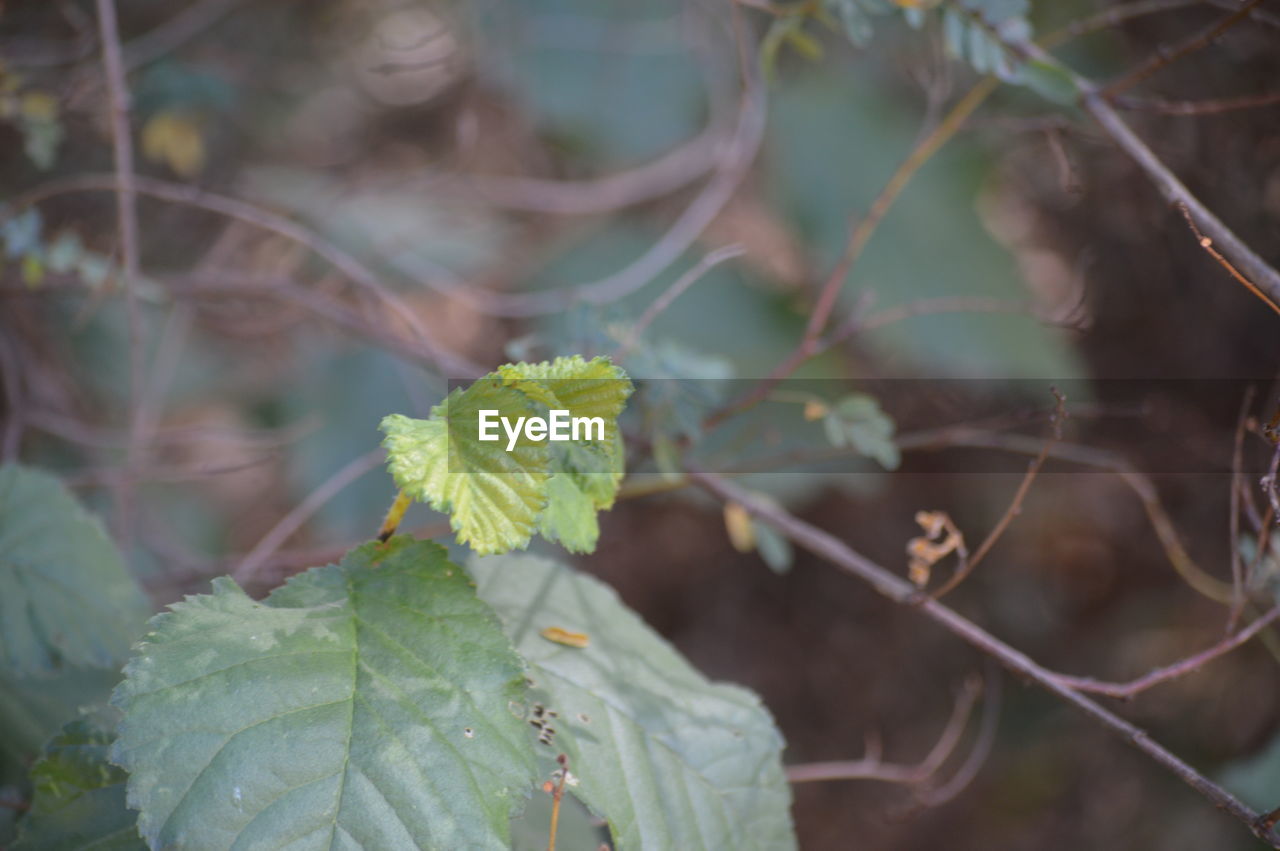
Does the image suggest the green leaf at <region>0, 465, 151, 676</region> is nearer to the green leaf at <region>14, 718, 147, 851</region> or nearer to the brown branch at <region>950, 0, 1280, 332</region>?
the green leaf at <region>14, 718, 147, 851</region>

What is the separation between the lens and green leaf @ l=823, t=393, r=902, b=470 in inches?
35.4

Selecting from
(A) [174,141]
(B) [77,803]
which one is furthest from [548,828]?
(A) [174,141]

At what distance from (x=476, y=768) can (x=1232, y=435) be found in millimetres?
1425

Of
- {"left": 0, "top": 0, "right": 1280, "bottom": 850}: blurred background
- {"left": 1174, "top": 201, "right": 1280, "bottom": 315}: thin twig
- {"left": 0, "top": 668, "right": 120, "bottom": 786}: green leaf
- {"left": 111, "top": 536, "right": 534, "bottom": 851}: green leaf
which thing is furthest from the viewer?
{"left": 0, "top": 0, "right": 1280, "bottom": 850}: blurred background

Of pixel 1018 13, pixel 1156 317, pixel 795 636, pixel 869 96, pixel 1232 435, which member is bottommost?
pixel 795 636

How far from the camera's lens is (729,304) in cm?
190

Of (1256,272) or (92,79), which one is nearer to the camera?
(1256,272)

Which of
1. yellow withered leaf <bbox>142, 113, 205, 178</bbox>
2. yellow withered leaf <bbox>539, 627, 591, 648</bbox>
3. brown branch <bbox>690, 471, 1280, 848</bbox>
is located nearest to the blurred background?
yellow withered leaf <bbox>142, 113, 205, 178</bbox>

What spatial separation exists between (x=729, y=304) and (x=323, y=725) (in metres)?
1.47

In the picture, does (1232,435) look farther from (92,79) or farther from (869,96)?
(92,79)

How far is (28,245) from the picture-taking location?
110 centimetres

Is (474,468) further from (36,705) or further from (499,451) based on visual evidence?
(36,705)

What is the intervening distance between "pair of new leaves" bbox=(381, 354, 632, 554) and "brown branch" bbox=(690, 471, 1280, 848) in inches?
14.8

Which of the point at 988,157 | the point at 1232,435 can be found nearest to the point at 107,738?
the point at 1232,435
